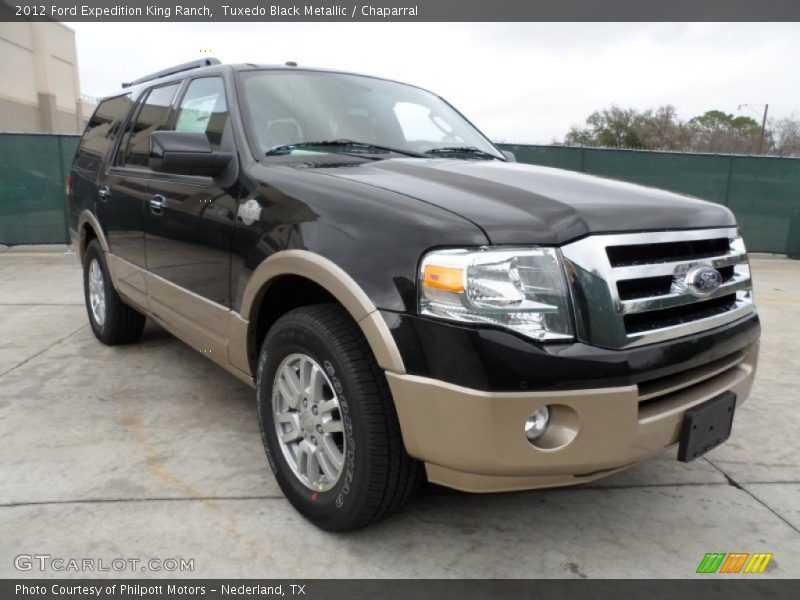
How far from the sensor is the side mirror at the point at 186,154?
2684mm

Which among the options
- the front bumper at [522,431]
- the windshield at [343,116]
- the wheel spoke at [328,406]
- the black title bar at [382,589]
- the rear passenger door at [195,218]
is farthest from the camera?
the windshield at [343,116]

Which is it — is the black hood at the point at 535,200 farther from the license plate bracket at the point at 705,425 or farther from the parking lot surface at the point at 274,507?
the parking lot surface at the point at 274,507

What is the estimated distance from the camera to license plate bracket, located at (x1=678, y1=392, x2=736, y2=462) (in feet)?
6.97

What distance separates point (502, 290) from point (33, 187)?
390 inches

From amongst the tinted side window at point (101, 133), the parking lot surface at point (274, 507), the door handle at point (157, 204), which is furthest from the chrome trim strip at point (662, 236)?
the tinted side window at point (101, 133)

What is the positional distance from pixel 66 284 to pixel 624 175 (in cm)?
867

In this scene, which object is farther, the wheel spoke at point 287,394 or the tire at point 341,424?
the wheel spoke at point 287,394

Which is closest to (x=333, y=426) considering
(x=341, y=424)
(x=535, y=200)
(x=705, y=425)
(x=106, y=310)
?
(x=341, y=424)

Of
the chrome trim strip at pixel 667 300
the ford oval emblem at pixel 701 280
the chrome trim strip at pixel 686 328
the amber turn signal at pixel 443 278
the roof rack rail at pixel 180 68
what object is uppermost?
the roof rack rail at pixel 180 68

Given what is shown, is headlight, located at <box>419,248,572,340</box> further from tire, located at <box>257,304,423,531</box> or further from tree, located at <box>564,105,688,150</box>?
tree, located at <box>564,105,688,150</box>

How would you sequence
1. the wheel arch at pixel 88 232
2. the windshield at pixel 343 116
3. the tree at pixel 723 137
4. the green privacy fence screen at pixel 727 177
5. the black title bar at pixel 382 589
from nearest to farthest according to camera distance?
1. the black title bar at pixel 382 589
2. the windshield at pixel 343 116
3. the wheel arch at pixel 88 232
4. the green privacy fence screen at pixel 727 177
5. the tree at pixel 723 137

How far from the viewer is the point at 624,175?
1087 cm

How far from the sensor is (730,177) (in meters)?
11.0

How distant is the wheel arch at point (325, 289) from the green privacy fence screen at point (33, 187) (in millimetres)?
8446
